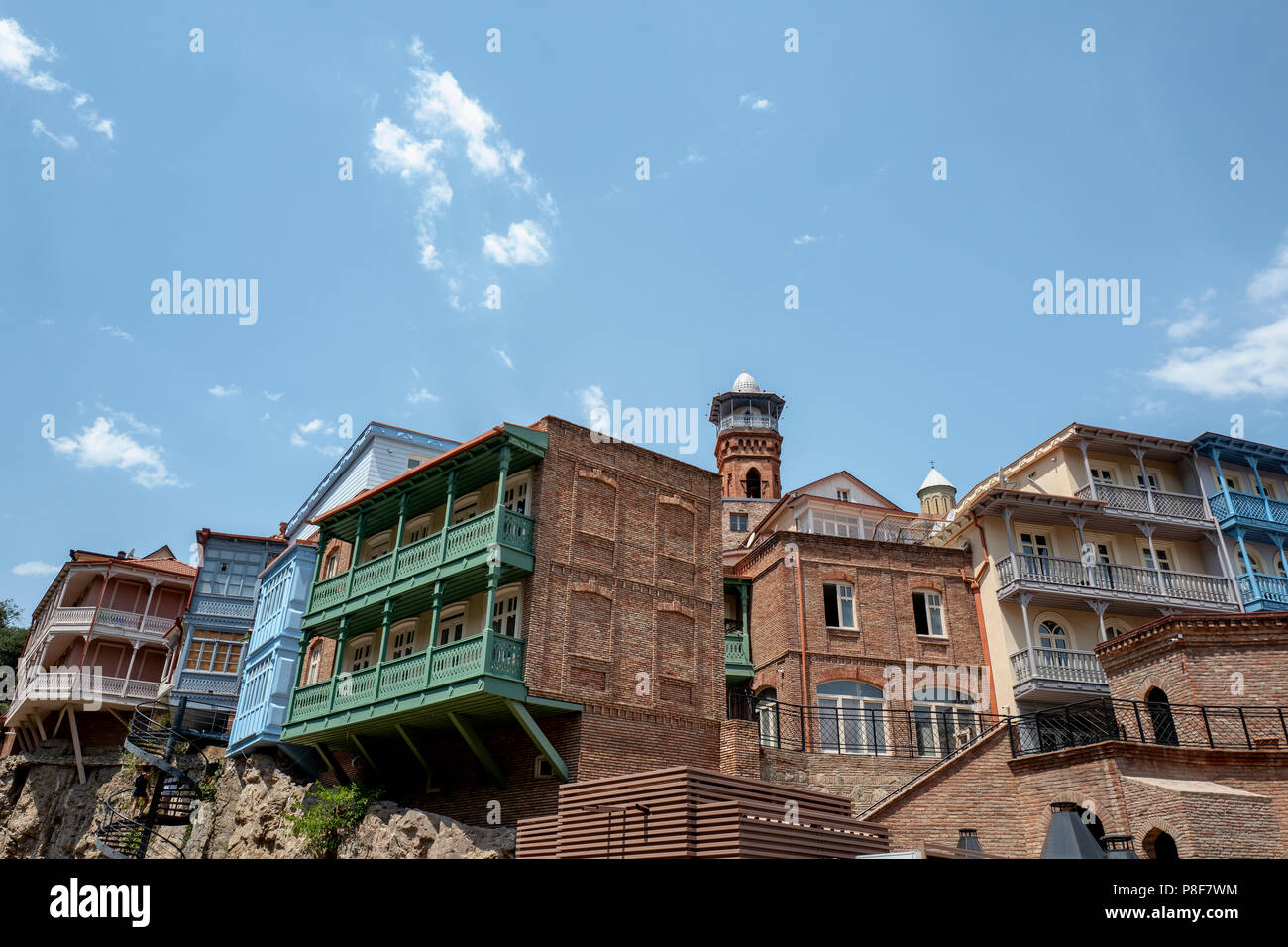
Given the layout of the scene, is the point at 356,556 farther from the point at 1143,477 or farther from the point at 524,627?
the point at 1143,477

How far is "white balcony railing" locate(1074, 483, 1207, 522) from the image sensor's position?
3219cm

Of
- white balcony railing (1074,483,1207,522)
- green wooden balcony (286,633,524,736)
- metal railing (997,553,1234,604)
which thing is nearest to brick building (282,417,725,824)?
green wooden balcony (286,633,524,736)

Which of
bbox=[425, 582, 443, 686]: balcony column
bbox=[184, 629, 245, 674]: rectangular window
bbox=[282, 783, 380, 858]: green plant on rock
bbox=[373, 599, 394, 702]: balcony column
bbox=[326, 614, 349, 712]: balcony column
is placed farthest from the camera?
bbox=[184, 629, 245, 674]: rectangular window

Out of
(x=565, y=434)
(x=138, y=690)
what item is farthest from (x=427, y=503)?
(x=138, y=690)

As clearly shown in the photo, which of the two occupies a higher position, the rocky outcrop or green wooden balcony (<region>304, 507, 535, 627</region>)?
green wooden balcony (<region>304, 507, 535, 627</region>)

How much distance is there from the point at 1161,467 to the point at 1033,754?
17046mm

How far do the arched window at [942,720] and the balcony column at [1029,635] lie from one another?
2.19 m

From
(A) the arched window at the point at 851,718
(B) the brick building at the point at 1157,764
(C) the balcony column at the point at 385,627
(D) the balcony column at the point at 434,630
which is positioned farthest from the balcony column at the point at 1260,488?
(C) the balcony column at the point at 385,627

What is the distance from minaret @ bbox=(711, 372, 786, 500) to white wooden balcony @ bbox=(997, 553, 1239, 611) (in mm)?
32058

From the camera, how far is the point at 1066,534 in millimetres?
31938

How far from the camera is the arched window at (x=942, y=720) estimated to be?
1074 inches

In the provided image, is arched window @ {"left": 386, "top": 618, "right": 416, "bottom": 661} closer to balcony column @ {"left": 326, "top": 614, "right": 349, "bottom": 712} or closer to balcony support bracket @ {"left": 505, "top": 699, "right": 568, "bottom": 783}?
balcony column @ {"left": 326, "top": 614, "right": 349, "bottom": 712}
